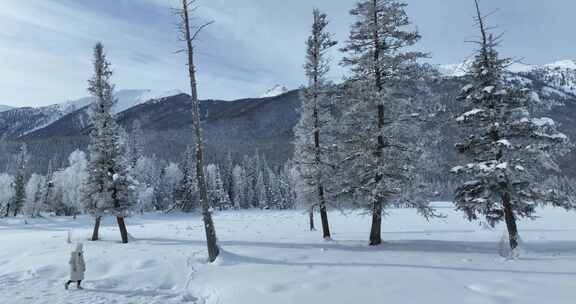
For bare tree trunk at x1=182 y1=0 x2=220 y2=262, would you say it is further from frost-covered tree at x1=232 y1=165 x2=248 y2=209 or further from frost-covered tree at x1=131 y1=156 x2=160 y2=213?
frost-covered tree at x1=232 y1=165 x2=248 y2=209

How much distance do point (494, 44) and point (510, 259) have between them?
941 cm

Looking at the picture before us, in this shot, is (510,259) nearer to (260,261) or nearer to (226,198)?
(260,261)

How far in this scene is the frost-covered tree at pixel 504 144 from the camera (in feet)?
54.6

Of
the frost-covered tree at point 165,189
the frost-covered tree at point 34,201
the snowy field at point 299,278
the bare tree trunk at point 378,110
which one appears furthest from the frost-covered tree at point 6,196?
the bare tree trunk at point 378,110

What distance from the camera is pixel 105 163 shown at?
27297 millimetres

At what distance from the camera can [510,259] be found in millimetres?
14438

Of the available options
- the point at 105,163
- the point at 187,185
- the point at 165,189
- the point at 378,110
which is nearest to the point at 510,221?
the point at 378,110

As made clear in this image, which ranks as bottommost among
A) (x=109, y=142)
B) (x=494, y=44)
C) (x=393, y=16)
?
(x=109, y=142)

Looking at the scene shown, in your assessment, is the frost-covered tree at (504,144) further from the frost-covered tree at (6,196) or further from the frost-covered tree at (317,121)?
the frost-covered tree at (6,196)

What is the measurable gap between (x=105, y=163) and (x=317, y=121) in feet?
50.9

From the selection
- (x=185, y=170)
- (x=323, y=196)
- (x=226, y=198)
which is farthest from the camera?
(x=226, y=198)

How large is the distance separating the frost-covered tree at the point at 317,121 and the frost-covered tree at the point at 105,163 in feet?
42.2

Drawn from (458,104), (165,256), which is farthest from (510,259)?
(165,256)

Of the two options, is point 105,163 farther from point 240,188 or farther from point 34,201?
point 240,188
